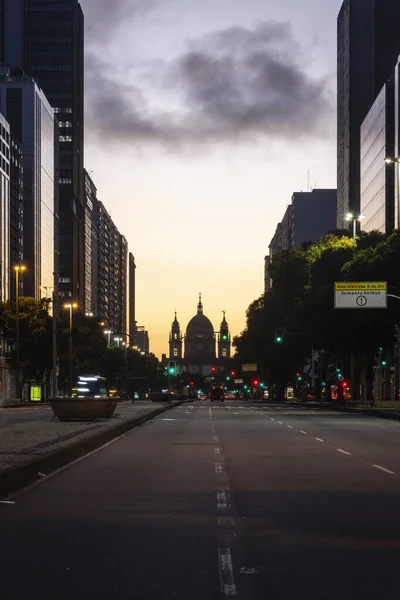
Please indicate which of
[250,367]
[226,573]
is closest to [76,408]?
[226,573]

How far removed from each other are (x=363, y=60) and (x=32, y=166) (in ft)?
181

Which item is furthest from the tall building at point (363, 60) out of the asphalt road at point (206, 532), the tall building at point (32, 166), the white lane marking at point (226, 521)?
the white lane marking at point (226, 521)

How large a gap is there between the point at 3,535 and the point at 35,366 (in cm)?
10259

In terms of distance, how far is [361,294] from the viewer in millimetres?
61344

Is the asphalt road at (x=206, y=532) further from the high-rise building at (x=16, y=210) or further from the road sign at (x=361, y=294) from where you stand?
the high-rise building at (x=16, y=210)

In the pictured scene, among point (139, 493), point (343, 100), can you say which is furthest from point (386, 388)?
point (139, 493)

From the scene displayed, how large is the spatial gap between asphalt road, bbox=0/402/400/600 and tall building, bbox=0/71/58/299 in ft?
464

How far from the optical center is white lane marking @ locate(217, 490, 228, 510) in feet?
44.4

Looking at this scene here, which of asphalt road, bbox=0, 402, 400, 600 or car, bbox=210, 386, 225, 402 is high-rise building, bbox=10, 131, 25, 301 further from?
asphalt road, bbox=0, 402, 400, 600

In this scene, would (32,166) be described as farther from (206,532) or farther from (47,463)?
(206,532)

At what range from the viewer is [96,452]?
82.0ft

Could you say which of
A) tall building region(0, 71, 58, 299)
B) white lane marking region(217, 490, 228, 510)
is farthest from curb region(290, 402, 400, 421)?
tall building region(0, 71, 58, 299)

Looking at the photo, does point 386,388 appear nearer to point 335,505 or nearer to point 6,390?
point 6,390

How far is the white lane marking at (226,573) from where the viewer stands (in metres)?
8.00
